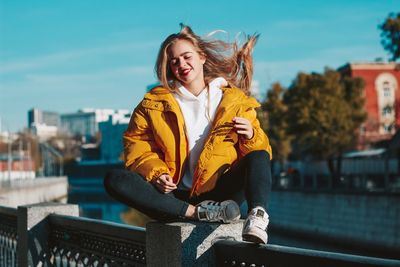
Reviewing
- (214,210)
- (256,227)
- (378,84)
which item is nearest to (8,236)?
(214,210)

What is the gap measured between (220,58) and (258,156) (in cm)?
109

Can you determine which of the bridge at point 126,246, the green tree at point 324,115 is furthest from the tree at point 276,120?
the bridge at point 126,246

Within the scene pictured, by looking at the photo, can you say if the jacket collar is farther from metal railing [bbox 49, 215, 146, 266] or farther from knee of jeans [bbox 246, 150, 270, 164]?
metal railing [bbox 49, 215, 146, 266]

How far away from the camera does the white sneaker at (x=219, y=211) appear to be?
3709 mm

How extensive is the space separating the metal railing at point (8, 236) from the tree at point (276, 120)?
4333 cm

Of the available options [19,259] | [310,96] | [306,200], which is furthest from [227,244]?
[310,96]

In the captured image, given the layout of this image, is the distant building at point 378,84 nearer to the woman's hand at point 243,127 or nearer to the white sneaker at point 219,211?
the woman's hand at point 243,127

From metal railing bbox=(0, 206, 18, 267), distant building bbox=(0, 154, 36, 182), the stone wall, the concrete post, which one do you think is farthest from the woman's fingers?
distant building bbox=(0, 154, 36, 182)

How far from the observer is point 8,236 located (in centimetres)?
753

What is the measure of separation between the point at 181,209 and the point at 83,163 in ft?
394

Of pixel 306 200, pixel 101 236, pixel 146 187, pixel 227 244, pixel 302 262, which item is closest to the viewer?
pixel 302 262

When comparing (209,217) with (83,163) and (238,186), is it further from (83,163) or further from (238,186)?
(83,163)

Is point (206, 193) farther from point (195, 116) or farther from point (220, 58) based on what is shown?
point (220, 58)

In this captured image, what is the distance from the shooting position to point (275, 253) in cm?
300
